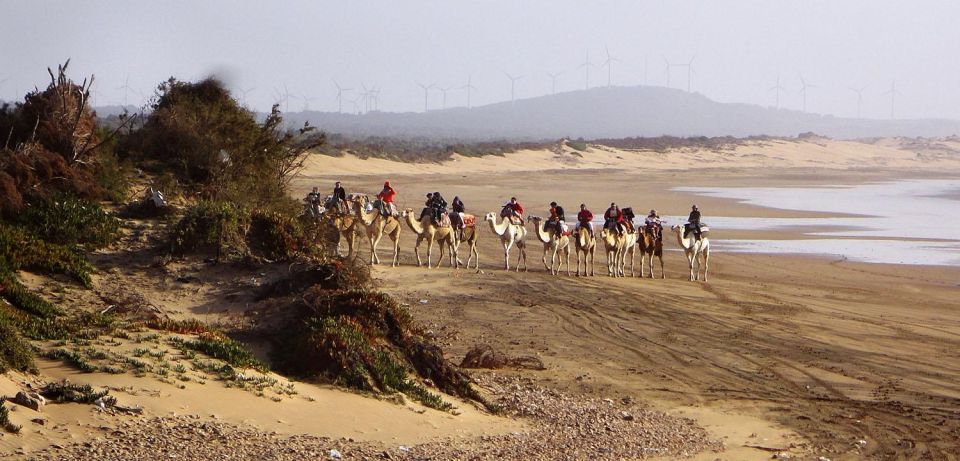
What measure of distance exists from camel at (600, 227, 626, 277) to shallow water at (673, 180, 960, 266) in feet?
18.9

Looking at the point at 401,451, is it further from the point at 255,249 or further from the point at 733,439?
the point at 255,249

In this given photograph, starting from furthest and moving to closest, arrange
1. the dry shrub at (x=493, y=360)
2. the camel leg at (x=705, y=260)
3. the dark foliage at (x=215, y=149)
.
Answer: the camel leg at (x=705, y=260) < the dark foliage at (x=215, y=149) < the dry shrub at (x=493, y=360)

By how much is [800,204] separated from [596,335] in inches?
1324

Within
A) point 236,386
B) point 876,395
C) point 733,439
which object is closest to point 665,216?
point 876,395

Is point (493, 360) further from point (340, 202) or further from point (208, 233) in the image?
point (340, 202)

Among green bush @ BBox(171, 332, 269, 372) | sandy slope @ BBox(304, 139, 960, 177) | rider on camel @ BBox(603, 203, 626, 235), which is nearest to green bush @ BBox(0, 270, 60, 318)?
green bush @ BBox(171, 332, 269, 372)

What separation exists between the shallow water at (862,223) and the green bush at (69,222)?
20458 mm

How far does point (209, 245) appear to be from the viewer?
1647cm

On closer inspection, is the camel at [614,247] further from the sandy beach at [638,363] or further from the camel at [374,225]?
the camel at [374,225]

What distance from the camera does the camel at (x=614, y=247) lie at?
27.0 metres

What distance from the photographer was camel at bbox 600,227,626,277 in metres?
27.0

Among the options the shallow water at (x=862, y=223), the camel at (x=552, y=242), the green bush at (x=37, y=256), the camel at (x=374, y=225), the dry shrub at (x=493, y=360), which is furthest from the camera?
the shallow water at (x=862, y=223)

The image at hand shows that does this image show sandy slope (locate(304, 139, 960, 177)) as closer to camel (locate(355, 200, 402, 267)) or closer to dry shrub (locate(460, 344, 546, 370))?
camel (locate(355, 200, 402, 267))

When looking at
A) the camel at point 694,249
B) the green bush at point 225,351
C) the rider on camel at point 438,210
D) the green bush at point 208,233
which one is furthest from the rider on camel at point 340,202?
the green bush at point 225,351
